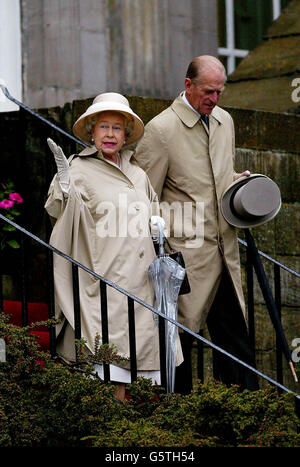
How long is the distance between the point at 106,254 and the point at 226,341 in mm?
981

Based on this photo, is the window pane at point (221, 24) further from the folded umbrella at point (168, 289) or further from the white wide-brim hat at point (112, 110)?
the folded umbrella at point (168, 289)

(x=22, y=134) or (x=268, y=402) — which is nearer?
(x=268, y=402)

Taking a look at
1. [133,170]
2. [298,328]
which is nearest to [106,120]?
[133,170]

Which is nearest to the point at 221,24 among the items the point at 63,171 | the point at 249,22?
the point at 249,22

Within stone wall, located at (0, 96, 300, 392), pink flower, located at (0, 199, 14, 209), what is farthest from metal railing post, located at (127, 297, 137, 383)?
pink flower, located at (0, 199, 14, 209)

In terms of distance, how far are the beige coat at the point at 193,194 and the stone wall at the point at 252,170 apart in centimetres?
98

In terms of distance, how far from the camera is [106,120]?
6.73 metres

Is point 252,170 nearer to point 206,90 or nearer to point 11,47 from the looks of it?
point 206,90

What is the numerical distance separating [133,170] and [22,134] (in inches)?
70.2

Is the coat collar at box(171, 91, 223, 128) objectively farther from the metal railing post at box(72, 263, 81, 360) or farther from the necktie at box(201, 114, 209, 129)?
the metal railing post at box(72, 263, 81, 360)

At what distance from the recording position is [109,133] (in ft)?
22.0

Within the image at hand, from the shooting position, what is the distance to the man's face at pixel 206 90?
694 centimetres

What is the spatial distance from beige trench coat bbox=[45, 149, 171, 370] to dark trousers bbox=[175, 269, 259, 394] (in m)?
0.47

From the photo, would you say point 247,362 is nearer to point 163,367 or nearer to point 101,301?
point 163,367
